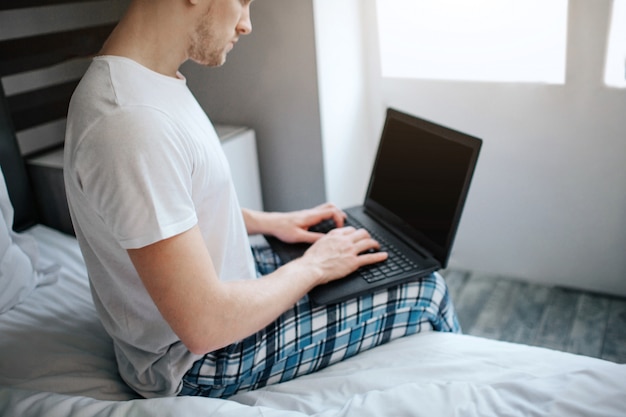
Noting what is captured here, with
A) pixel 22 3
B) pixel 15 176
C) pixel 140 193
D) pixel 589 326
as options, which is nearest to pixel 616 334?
pixel 589 326

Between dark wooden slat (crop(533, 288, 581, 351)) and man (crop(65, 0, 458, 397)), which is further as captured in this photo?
dark wooden slat (crop(533, 288, 581, 351))

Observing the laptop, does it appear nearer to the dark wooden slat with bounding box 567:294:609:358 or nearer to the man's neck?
the man's neck

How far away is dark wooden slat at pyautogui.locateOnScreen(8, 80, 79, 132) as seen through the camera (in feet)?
5.07

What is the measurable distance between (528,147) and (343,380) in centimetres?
107

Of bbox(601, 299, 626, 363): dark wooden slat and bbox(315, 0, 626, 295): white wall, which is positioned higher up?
bbox(315, 0, 626, 295): white wall

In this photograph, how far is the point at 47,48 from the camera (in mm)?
1564

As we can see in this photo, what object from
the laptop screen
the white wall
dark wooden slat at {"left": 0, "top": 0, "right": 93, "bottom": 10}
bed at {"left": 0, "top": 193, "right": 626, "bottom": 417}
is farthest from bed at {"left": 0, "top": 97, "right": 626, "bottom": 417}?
the white wall

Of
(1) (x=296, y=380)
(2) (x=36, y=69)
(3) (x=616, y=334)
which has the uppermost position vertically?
(2) (x=36, y=69)

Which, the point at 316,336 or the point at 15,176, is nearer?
the point at 316,336

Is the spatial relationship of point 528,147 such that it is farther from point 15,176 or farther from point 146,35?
point 15,176

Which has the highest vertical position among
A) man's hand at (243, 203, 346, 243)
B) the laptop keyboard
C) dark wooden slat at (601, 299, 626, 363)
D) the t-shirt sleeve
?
the t-shirt sleeve

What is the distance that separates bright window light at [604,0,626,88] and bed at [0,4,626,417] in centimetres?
89

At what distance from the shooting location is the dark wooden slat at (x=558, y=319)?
1.64 metres

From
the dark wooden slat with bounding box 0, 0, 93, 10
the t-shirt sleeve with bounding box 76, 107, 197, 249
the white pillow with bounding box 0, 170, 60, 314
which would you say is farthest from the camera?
the dark wooden slat with bounding box 0, 0, 93, 10
